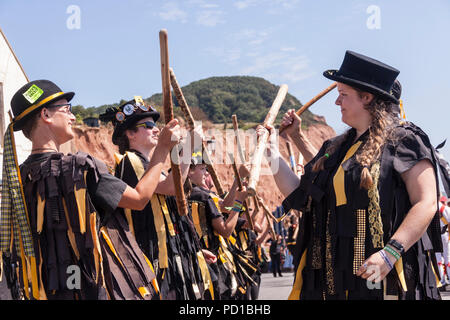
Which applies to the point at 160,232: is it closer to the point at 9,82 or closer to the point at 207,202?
the point at 207,202

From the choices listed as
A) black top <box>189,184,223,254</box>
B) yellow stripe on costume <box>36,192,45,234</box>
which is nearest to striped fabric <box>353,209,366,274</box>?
yellow stripe on costume <box>36,192,45,234</box>

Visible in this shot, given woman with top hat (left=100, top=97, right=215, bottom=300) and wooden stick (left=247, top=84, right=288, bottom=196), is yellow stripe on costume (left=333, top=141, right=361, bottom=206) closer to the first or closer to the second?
wooden stick (left=247, top=84, right=288, bottom=196)

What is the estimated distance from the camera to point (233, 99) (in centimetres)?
9612

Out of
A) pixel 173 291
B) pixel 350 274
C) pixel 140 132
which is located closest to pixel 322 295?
pixel 350 274

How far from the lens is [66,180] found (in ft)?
11.4

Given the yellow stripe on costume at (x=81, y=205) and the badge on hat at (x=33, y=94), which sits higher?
the badge on hat at (x=33, y=94)

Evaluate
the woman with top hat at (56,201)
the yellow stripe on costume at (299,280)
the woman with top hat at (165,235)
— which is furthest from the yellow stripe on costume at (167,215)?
the yellow stripe on costume at (299,280)

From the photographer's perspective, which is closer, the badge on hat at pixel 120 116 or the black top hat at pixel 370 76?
the black top hat at pixel 370 76

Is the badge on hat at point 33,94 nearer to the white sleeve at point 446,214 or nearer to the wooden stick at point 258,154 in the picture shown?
the wooden stick at point 258,154

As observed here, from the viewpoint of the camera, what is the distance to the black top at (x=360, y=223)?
3535 mm

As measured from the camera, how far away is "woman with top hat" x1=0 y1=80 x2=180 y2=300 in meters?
3.45

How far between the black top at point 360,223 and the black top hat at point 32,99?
160 cm

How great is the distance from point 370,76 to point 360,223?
87cm

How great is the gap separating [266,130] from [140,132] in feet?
4.50
